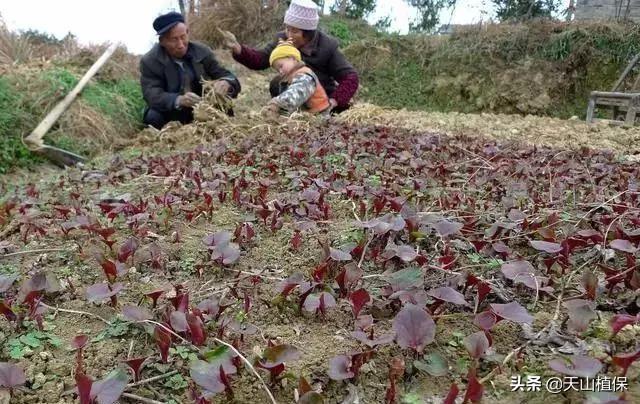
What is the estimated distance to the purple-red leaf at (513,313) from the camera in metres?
1.09

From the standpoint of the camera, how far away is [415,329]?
1.07 meters

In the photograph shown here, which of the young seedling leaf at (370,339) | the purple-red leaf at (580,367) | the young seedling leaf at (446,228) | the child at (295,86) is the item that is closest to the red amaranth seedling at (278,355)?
the young seedling leaf at (370,339)

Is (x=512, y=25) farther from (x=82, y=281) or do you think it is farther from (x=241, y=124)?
(x=82, y=281)

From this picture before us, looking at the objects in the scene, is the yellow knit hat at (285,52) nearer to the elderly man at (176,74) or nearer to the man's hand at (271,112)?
the elderly man at (176,74)

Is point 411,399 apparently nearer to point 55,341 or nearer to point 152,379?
point 152,379

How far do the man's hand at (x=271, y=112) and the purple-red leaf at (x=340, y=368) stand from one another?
3.97m

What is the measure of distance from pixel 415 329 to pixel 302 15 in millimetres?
5153

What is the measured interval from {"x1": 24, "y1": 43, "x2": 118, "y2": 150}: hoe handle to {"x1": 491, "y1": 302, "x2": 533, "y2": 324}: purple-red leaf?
Result: 5663 millimetres

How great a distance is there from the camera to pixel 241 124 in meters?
4.75

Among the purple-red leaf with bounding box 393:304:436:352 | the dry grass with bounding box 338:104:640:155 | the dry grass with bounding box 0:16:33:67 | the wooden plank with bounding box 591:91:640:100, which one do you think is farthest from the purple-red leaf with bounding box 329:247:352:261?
the dry grass with bounding box 0:16:33:67

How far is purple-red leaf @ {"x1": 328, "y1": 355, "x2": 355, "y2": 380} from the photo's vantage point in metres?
1.01

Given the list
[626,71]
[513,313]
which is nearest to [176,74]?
[513,313]

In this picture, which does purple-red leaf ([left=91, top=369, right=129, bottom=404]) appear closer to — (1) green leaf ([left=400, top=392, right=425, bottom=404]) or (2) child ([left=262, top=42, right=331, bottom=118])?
Answer: (1) green leaf ([left=400, top=392, right=425, bottom=404])

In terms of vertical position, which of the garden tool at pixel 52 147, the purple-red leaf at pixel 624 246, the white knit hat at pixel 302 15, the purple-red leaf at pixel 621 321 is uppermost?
the white knit hat at pixel 302 15
